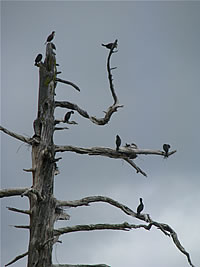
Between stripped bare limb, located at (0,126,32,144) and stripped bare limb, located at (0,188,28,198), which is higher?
stripped bare limb, located at (0,126,32,144)

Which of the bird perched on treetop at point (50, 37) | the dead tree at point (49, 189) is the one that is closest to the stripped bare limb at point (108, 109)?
the dead tree at point (49, 189)

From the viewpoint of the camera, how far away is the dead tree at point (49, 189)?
1113cm

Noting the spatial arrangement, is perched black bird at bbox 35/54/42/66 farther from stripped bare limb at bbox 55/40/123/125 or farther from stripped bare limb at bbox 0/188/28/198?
stripped bare limb at bbox 0/188/28/198

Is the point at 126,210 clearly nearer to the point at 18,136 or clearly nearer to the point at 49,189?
the point at 49,189

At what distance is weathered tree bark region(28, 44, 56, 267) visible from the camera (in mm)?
11141

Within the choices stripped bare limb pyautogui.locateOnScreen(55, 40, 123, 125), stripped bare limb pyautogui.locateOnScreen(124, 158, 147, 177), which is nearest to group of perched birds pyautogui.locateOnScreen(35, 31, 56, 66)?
stripped bare limb pyautogui.locateOnScreen(55, 40, 123, 125)

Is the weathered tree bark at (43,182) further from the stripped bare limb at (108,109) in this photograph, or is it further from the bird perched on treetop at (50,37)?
the bird perched on treetop at (50,37)

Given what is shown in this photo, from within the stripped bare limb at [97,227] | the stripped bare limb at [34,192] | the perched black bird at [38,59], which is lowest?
the stripped bare limb at [97,227]

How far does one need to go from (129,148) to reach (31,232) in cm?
264

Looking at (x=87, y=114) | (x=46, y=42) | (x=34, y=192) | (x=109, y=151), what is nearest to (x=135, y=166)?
(x=109, y=151)

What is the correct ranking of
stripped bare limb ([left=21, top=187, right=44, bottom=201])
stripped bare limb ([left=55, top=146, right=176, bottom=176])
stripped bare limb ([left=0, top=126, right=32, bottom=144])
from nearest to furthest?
stripped bare limb ([left=21, top=187, right=44, bottom=201]), stripped bare limb ([left=0, top=126, right=32, bottom=144]), stripped bare limb ([left=55, top=146, right=176, bottom=176])

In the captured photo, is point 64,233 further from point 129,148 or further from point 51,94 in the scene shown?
point 51,94

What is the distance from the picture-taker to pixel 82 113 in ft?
42.1

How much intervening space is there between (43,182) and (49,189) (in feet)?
0.61
